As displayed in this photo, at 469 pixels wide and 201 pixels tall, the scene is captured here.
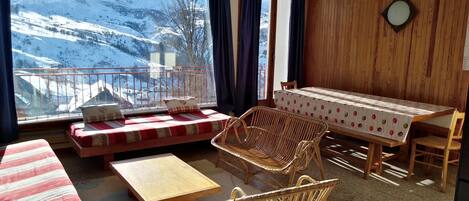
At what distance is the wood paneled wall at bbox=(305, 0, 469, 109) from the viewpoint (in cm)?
397

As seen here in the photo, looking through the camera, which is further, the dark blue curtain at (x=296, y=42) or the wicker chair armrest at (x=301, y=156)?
the dark blue curtain at (x=296, y=42)

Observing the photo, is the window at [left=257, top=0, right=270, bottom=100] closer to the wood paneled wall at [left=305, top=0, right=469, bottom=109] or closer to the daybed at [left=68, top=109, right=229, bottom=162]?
the wood paneled wall at [left=305, top=0, right=469, bottom=109]

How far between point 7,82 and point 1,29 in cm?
54

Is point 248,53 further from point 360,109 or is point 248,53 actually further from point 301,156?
point 301,156

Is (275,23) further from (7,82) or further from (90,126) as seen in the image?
(7,82)

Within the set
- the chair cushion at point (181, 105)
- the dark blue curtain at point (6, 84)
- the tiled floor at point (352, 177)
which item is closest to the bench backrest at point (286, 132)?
the tiled floor at point (352, 177)

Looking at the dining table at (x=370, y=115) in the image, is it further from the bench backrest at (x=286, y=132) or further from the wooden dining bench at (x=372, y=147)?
the bench backrest at (x=286, y=132)

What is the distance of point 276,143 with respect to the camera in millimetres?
3596

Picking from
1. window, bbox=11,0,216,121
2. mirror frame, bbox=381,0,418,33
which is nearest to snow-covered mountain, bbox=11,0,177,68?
window, bbox=11,0,216,121

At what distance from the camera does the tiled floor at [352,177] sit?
3240 millimetres

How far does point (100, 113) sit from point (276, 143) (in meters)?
2.01

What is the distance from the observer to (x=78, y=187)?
328 centimetres

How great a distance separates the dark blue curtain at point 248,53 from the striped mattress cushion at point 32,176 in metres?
2.78

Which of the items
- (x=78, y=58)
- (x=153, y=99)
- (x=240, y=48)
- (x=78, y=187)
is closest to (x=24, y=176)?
(x=78, y=187)
